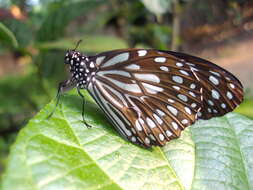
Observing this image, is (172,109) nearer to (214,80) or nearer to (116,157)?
(214,80)

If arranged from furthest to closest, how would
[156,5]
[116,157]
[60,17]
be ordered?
[60,17] → [156,5] → [116,157]

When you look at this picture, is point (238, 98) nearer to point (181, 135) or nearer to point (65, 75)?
point (181, 135)

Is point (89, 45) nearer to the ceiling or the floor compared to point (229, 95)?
nearer to the ceiling

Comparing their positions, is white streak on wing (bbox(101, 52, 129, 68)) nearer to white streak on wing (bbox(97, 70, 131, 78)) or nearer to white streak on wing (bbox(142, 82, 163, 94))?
white streak on wing (bbox(97, 70, 131, 78))

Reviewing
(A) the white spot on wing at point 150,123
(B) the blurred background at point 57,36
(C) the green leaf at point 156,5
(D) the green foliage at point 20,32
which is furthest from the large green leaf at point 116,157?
(D) the green foliage at point 20,32

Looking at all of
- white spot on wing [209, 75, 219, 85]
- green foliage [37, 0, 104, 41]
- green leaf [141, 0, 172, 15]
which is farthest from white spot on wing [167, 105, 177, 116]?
green foliage [37, 0, 104, 41]

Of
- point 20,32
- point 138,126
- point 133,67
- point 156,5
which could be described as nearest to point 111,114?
point 138,126
